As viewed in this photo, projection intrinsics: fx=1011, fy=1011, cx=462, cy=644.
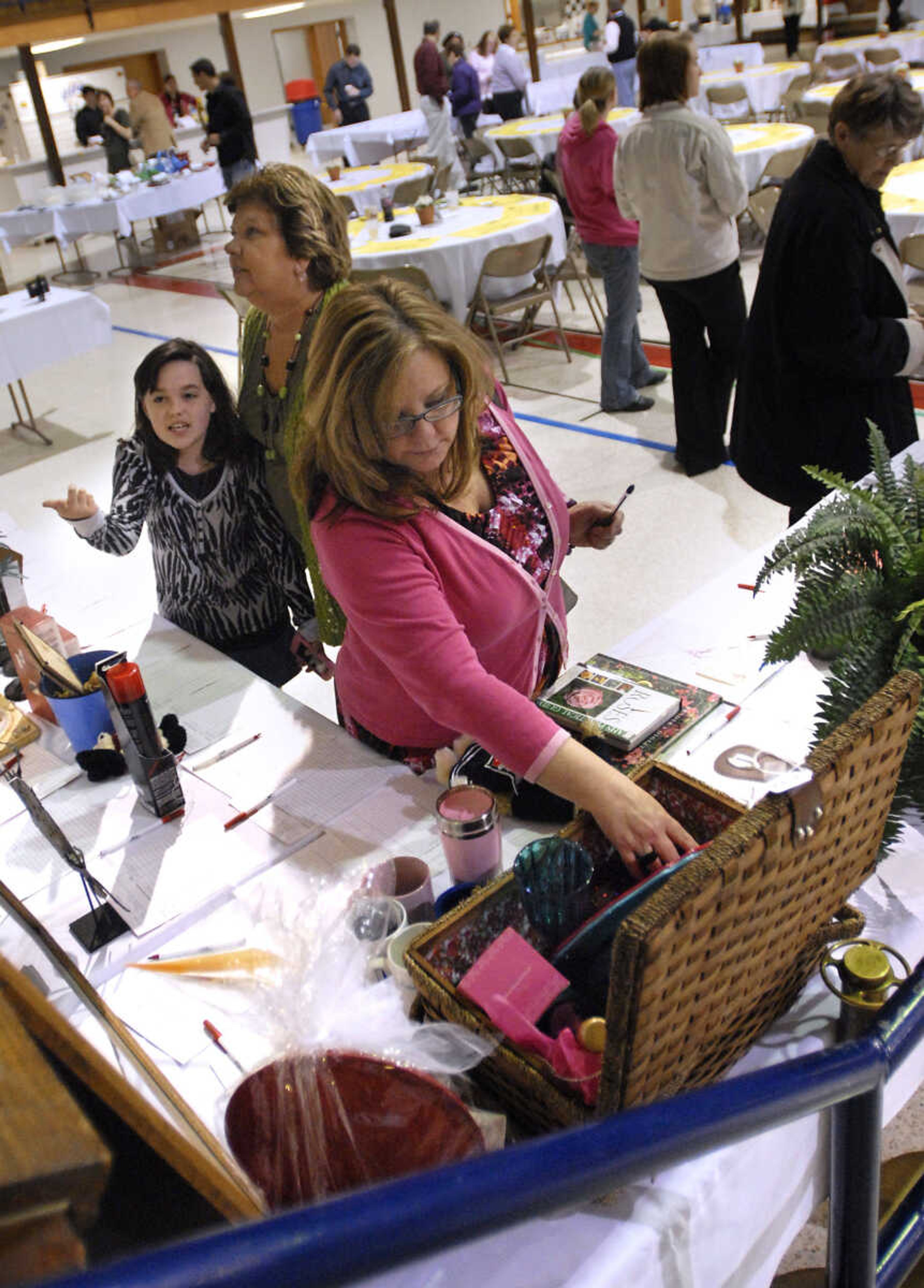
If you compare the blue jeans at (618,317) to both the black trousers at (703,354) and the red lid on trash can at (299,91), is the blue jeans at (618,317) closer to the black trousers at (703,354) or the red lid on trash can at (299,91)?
the black trousers at (703,354)

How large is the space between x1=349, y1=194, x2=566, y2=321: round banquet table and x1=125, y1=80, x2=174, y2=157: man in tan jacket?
733cm

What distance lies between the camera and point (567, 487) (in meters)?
4.68

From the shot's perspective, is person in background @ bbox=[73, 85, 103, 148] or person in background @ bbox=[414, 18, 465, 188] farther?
person in background @ bbox=[73, 85, 103, 148]

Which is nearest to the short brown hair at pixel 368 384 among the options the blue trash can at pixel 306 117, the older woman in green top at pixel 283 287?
the older woman in green top at pixel 283 287

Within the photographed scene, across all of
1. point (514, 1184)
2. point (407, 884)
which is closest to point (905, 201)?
point (407, 884)

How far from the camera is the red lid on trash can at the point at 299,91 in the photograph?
1978cm

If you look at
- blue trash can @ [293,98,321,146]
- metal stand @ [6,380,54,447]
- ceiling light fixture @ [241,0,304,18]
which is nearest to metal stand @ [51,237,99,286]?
metal stand @ [6,380,54,447]

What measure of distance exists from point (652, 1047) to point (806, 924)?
31cm

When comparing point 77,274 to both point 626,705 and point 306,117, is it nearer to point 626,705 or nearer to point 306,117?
point 306,117

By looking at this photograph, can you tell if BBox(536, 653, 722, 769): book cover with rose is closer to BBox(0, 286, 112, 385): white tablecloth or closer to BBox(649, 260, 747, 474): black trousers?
BBox(649, 260, 747, 474): black trousers

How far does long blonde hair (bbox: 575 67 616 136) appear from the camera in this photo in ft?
16.0

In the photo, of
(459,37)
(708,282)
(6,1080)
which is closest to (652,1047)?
(6,1080)

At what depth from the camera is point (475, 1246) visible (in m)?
0.99

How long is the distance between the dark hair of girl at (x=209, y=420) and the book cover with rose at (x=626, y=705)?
0.99 metres
